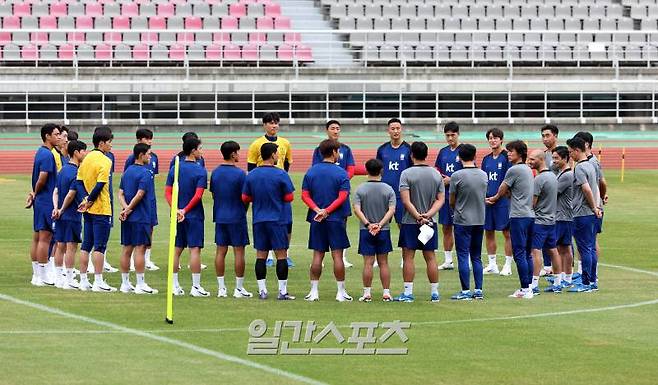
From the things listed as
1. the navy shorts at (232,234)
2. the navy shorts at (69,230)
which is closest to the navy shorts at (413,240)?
the navy shorts at (232,234)

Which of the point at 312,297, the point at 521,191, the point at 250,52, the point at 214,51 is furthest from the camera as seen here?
the point at 250,52

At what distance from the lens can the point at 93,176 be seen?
1753 centimetres

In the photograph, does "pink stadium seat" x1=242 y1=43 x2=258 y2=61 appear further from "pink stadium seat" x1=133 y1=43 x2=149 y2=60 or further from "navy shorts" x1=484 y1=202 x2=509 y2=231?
"navy shorts" x1=484 y1=202 x2=509 y2=231

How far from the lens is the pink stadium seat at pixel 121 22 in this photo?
4531 cm

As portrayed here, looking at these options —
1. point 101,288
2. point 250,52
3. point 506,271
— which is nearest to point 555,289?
point 506,271

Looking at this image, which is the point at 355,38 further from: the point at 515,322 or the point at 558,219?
the point at 515,322

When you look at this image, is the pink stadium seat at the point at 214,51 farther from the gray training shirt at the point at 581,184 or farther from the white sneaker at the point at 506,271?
the gray training shirt at the point at 581,184

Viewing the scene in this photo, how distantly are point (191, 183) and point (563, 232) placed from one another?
4.70 meters

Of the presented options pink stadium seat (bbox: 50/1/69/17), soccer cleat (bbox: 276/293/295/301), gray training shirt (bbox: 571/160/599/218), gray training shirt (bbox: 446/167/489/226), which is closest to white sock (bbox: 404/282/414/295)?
gray training shirt (bbox: 446/167/489/226)

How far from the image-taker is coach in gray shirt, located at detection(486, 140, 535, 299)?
17.2 metres

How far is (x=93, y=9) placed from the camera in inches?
1791

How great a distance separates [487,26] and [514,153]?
31.7 m

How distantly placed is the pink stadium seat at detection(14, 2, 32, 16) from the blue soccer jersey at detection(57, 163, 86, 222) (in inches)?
1113

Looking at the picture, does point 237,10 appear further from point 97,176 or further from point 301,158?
point 97,176
